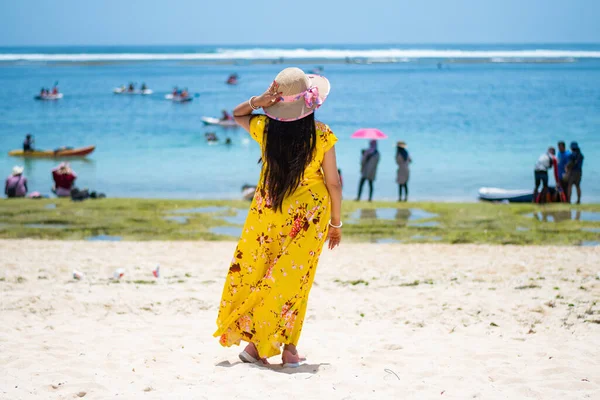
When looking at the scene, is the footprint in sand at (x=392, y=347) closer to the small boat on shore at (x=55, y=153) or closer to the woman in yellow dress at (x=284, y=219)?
the woman in yellow dress at (x=284, y=219)

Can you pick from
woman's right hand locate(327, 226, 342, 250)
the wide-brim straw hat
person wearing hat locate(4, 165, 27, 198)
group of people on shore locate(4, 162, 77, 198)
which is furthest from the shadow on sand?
person wearing hat locate(4, 165, 27, 198)

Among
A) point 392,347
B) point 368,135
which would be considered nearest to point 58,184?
point 368,135

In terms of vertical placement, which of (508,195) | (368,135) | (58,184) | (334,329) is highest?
(368,135)

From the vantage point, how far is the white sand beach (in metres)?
3.93

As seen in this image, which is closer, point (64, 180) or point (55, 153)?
point (64, 180)

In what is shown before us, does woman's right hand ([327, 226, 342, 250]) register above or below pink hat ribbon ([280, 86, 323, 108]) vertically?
below

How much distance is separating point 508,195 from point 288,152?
1316cm

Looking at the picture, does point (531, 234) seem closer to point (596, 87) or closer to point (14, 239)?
point (14, 239)

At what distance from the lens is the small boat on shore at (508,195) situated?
15865mm

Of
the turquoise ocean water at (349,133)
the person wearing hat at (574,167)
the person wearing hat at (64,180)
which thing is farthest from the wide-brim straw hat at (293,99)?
the turquoise ocean water at (349,133)

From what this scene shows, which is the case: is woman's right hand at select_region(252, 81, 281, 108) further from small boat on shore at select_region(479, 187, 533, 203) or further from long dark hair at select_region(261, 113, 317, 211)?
small boat on shore at select_region(479, 187, 533, 203)

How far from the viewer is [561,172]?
15312mm

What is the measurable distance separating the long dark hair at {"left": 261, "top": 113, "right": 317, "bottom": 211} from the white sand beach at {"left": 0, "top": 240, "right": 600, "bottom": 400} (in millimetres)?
1118

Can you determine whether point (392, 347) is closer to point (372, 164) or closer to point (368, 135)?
point (372, 164)
